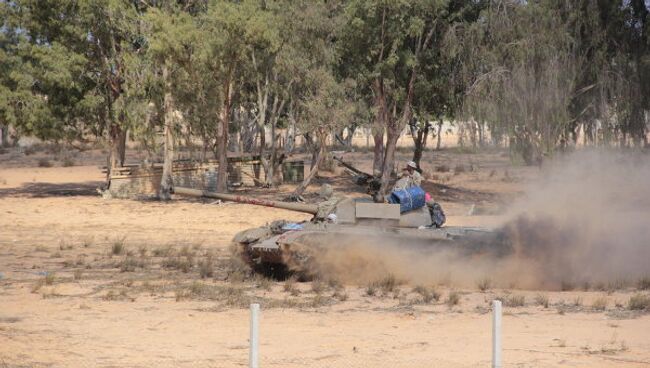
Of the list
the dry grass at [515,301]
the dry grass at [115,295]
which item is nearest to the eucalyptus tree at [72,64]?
the dry grass at [115,295]

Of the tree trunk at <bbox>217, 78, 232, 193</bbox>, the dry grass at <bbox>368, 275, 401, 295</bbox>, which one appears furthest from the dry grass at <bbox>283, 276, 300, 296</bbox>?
the tree trunk at <bbox>217, 78, 232, 193</bbox>

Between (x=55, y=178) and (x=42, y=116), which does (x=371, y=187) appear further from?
(x=55, y=178)

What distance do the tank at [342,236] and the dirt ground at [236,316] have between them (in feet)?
1.34

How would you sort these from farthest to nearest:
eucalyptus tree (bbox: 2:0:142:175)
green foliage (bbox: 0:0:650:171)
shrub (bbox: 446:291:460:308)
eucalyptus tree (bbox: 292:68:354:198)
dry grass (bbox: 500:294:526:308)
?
1. eucalyptus tree (bbox: 2:0:142:175)
2. eucalyptus tree (bbox: 292:68:354:198)
3. green foliage (bbox: 0:0:650:171)
4. shrub (bbox: 446:291:460:308)
5. dry grass (bbox: 500:294:526:308)

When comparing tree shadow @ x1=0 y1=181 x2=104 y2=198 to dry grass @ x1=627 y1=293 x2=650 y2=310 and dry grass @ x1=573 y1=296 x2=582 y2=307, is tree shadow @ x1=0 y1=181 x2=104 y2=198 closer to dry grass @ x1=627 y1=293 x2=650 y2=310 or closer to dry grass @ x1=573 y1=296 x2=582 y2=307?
dry grass @ x1=573 y1=296 x2=582 y2=307

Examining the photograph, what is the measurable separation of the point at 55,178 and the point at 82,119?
10303 mm

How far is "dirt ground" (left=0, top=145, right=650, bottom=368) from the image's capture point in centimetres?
1081

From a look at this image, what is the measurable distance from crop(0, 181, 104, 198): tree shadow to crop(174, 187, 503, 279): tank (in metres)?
18.1

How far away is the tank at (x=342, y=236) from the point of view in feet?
52.4

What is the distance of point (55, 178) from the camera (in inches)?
1650

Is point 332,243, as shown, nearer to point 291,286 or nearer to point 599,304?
point 291,286

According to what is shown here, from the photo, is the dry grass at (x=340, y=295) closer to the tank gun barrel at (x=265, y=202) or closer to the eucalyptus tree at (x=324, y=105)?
the tank gun barrel at (x=265, y=202)

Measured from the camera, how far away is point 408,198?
17.0m

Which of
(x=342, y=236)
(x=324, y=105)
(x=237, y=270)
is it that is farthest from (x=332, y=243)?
(x=324, y=105)
